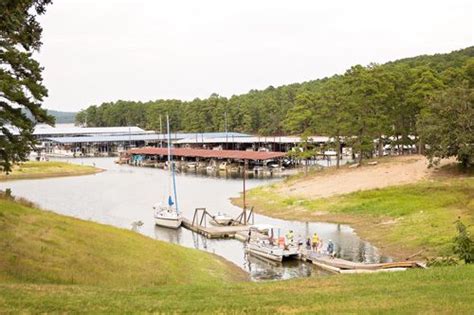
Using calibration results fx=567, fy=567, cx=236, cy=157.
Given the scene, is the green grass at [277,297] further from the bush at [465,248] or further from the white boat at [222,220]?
the white boat at [222,220]

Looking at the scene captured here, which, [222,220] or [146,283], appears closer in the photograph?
[146,283]

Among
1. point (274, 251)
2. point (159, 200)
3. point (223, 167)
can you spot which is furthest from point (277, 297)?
point (223, 167)

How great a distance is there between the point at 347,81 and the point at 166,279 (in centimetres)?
6063

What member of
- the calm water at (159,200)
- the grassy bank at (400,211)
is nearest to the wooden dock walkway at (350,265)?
the calm water at (159,200)

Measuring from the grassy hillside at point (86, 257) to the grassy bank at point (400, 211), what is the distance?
42.5 ft

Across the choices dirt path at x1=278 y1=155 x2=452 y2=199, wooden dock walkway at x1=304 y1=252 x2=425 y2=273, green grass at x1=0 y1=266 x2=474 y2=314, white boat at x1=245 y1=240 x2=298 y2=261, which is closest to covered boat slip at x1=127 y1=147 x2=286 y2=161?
dirt path at x1=278 y1=155 x2=452 y2=199

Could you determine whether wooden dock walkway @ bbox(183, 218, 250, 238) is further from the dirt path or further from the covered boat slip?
the covered boat slip

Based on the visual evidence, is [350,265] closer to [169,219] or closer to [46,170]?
[169,219]

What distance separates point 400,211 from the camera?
47.8 m

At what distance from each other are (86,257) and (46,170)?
8780 centimetres

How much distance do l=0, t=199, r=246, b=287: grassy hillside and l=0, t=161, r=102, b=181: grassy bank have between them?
71901 mm

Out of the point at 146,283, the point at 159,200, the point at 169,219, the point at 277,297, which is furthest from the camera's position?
the point at 159,200

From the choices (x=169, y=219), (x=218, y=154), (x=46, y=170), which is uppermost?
(x=218, y=154)

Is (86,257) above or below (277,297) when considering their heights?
below
